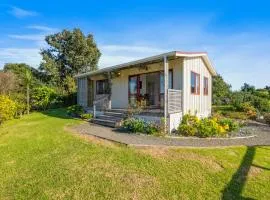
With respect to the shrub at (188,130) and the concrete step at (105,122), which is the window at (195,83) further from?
the concrete step at (105,122)

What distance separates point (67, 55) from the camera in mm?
31562

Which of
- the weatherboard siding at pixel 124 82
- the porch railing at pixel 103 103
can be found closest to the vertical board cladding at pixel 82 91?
the porch railing at pixel 103 103

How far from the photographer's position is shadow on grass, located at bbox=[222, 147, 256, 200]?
4.62 meters

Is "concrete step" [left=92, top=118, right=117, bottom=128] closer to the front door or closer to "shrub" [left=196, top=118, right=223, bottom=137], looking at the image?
the front door

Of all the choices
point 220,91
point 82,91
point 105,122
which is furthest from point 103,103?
point 220,91

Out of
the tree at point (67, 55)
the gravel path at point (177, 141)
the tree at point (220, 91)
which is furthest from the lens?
the tree at point (67, 55)

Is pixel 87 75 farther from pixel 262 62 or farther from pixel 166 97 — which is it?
pixel 262 62

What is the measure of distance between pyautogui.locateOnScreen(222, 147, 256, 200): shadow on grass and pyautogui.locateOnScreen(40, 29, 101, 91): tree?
2720 centimetres

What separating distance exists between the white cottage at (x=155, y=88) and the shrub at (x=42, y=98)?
15.8ft

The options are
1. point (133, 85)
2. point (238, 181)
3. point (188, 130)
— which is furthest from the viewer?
point (133, 85)

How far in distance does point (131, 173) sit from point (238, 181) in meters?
2.49

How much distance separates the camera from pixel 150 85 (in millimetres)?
15391

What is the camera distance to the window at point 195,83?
12.6 meters

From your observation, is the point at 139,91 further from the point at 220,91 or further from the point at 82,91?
the point at 220,91
